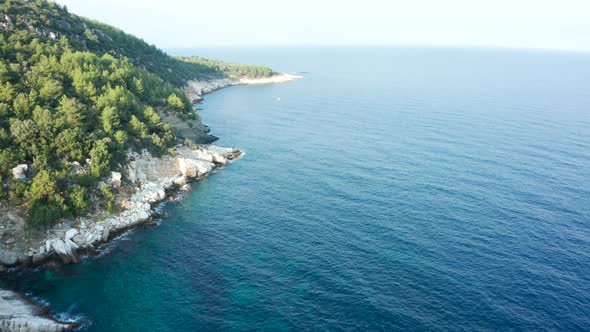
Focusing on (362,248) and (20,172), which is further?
(20,172)

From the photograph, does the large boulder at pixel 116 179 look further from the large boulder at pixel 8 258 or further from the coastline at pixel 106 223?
the large boulder at pixel 8 258

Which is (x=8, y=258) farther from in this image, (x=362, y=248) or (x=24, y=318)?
(x=362, y=248)

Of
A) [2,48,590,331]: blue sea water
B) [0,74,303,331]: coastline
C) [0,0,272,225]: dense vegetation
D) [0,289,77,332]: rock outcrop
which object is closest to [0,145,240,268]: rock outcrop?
[0,74,303,331]: coastline

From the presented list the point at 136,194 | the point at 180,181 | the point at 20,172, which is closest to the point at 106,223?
the point at 136,194

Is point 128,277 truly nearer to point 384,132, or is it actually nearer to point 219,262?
point 219,262

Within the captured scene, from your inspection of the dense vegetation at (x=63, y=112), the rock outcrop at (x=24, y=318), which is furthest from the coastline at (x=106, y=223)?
the dense vegetation at (x=63, y=112)

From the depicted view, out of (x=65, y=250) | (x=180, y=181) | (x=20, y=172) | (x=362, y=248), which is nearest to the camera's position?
(x=65, y=250)
